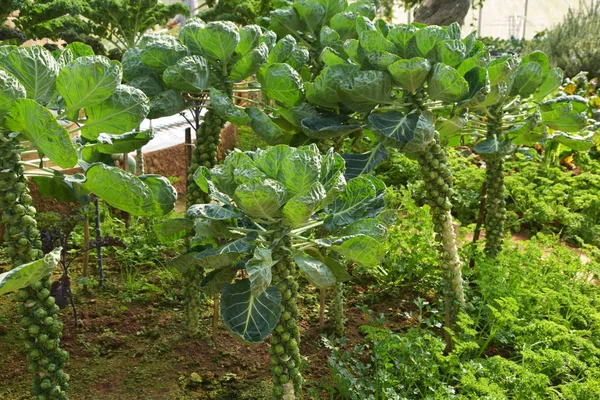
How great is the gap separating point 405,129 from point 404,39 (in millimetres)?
351

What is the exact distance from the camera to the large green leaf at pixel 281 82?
2.32 meters

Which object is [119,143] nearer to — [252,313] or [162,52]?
[162,52]

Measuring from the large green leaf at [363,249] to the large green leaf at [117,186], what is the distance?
636 mm

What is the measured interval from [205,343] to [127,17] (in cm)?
273

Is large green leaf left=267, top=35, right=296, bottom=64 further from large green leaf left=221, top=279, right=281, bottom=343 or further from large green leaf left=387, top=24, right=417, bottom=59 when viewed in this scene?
large green leaf left=221, top=279, right=281, bottom=343

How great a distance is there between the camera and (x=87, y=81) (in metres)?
1.72

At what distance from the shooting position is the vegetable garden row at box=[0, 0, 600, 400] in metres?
1.73

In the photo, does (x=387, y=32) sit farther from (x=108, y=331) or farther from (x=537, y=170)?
(x=537, y=170)

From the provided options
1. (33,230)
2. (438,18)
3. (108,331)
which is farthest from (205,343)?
(438,18)

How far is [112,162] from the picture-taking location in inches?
→ 85.3

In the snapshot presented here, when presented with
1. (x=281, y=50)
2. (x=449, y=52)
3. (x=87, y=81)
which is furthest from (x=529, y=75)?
(x=87, y=81)

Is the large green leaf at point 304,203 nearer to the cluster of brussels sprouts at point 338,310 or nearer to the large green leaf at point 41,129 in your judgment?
the large green leaf at point 41,129

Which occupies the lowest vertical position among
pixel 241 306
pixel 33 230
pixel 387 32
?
pixel 241 306

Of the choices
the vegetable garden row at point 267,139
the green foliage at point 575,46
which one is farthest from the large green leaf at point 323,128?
the green foliage at point 575,46
